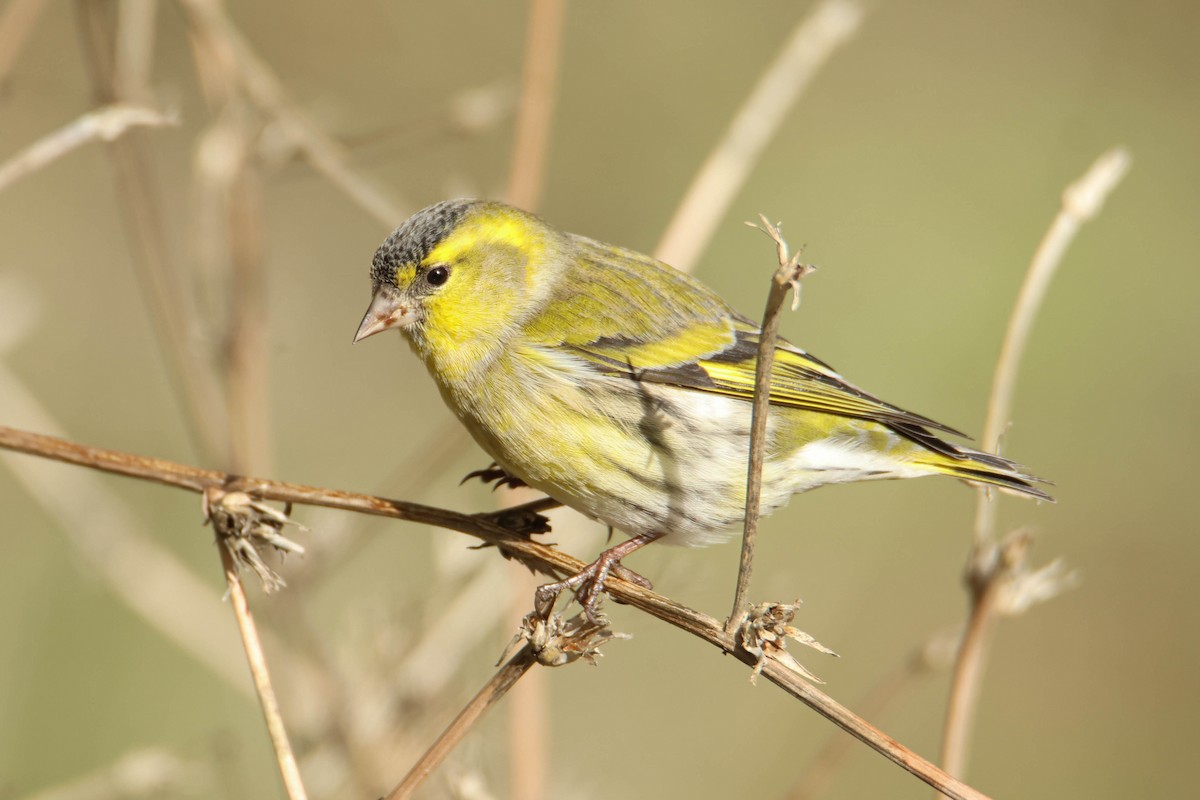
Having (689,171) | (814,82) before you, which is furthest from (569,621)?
(814,82)

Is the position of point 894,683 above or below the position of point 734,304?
below

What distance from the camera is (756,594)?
6059 mm

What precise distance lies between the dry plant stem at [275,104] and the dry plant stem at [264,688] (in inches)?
65.1

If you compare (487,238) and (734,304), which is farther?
(734,304)

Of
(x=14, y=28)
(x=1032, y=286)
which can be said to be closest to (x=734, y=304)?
(x=1032, y=286)

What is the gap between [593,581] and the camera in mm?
2881

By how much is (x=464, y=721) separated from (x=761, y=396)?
2.71ft

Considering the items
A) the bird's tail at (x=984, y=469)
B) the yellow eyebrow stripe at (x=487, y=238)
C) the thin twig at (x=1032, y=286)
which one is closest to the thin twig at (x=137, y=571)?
the yellow eyebrow stripe at (x=487, y=238)

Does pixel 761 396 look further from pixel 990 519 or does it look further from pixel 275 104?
pixel 275 104

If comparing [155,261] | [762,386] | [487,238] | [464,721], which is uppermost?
[487,238]

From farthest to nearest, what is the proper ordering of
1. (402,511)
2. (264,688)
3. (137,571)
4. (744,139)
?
(137,571), (744,139), (402,511), (264,688)

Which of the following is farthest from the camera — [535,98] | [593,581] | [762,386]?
[535,98]

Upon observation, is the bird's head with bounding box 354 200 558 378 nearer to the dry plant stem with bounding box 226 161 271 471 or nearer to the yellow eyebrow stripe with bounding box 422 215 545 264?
the yellow eyebrow stripe with bounding box 422 215 545 264

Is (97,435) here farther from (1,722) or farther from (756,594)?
(756,594)
